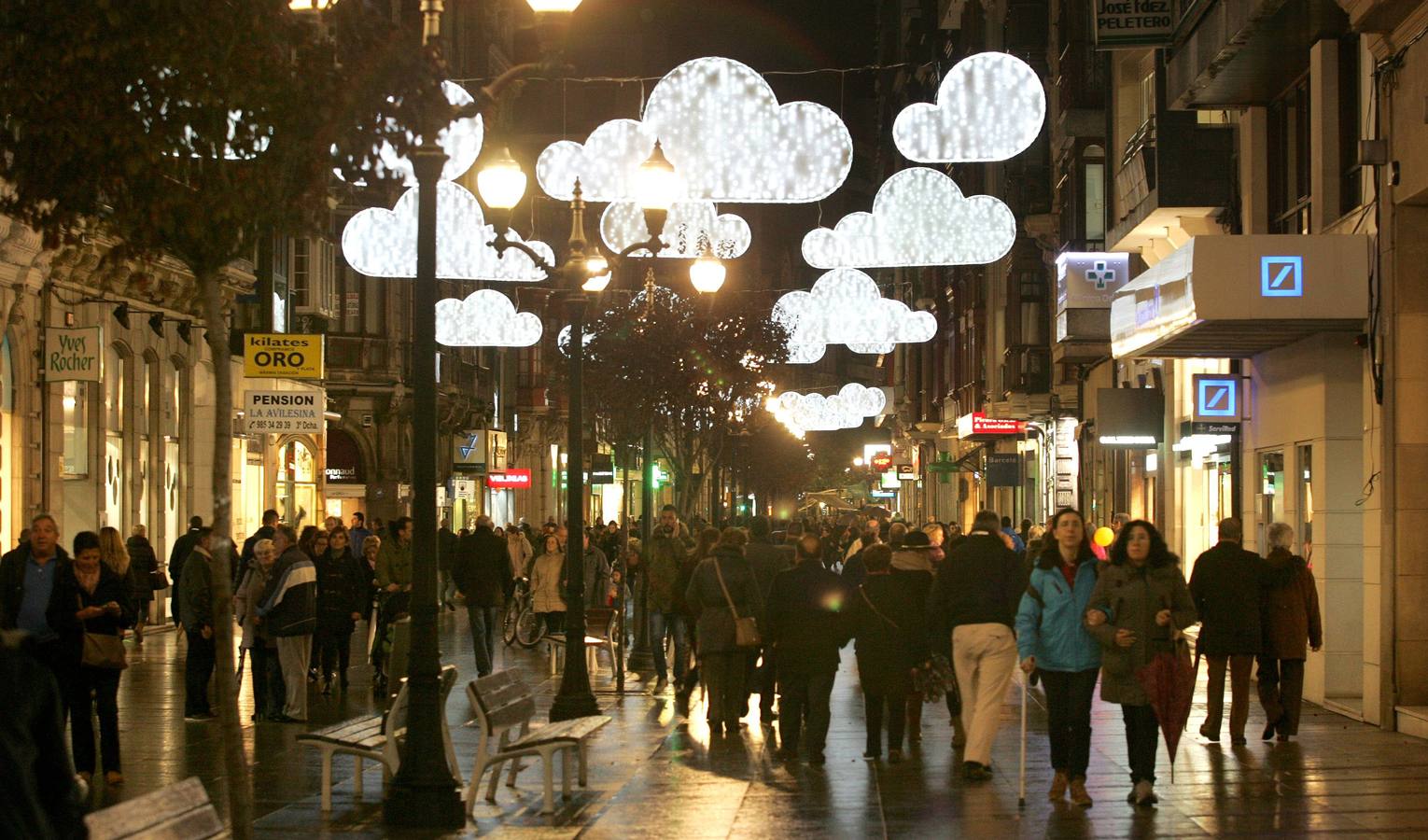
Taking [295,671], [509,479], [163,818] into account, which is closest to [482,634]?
[295,671]

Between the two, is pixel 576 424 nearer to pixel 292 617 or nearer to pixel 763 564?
pixel 763 564

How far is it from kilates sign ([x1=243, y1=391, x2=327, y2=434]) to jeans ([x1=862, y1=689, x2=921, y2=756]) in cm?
1580

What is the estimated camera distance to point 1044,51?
43.4 m

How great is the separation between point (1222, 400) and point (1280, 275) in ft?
14.9

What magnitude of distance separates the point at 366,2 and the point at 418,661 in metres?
→ 4.26

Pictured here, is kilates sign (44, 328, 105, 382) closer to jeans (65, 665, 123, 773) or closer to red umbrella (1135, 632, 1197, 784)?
jeans (65, 665, 123, 773)

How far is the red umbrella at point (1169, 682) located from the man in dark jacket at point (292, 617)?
8.45 meters

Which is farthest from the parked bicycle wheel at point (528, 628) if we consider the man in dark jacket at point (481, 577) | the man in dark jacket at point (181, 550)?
the man in dark jacket at point (481, 577)

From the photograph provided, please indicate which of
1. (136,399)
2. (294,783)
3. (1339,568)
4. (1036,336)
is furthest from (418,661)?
(1036,336)

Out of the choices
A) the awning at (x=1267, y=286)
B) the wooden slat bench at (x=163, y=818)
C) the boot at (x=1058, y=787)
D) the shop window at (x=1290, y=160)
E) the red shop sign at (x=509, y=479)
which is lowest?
the boot at (x=1058, y=787)

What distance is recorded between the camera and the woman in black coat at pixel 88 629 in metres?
12.8

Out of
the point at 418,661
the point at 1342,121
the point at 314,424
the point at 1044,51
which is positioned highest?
the point at 1044,51

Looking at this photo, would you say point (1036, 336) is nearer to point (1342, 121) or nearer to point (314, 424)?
point (314, 424)

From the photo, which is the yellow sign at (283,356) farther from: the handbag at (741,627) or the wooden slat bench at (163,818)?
the wooden slat bench at (163,818)
